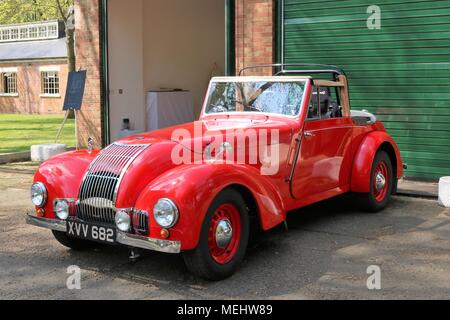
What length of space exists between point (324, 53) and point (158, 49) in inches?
232

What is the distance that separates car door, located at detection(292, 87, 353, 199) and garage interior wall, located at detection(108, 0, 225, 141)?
7493mm

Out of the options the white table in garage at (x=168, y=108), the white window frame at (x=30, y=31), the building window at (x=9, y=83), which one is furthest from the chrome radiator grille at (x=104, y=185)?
the building window at (x=9, y=83)

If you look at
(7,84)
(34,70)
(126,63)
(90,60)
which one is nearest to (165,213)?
(90,60)

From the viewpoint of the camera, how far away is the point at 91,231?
177 inches

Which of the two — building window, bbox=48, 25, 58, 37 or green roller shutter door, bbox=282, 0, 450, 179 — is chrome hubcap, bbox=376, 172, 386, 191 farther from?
building window, bbox=48, 25, 58, 37

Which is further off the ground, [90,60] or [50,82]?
[50,82]

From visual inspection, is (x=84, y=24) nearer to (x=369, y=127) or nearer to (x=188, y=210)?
(x=369, y=127)

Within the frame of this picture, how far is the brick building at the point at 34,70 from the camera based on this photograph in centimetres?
3303

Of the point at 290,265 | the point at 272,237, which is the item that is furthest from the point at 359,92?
the point at 290,265

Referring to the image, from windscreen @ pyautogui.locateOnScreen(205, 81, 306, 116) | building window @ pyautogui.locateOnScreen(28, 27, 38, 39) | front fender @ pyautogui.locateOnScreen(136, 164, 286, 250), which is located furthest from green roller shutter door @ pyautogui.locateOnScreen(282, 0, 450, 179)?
building window @ pyautogui.locateOnScreen(28, 27, 38, 39)

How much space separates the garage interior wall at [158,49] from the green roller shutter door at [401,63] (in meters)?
4.98

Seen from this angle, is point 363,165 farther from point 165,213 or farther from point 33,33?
point 33,33

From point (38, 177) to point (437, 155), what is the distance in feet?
21.2

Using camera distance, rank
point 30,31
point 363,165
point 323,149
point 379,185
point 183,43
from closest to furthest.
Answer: point 323,149 → point 363,165 → point 379,185 → point 183,43 → point 30,31
